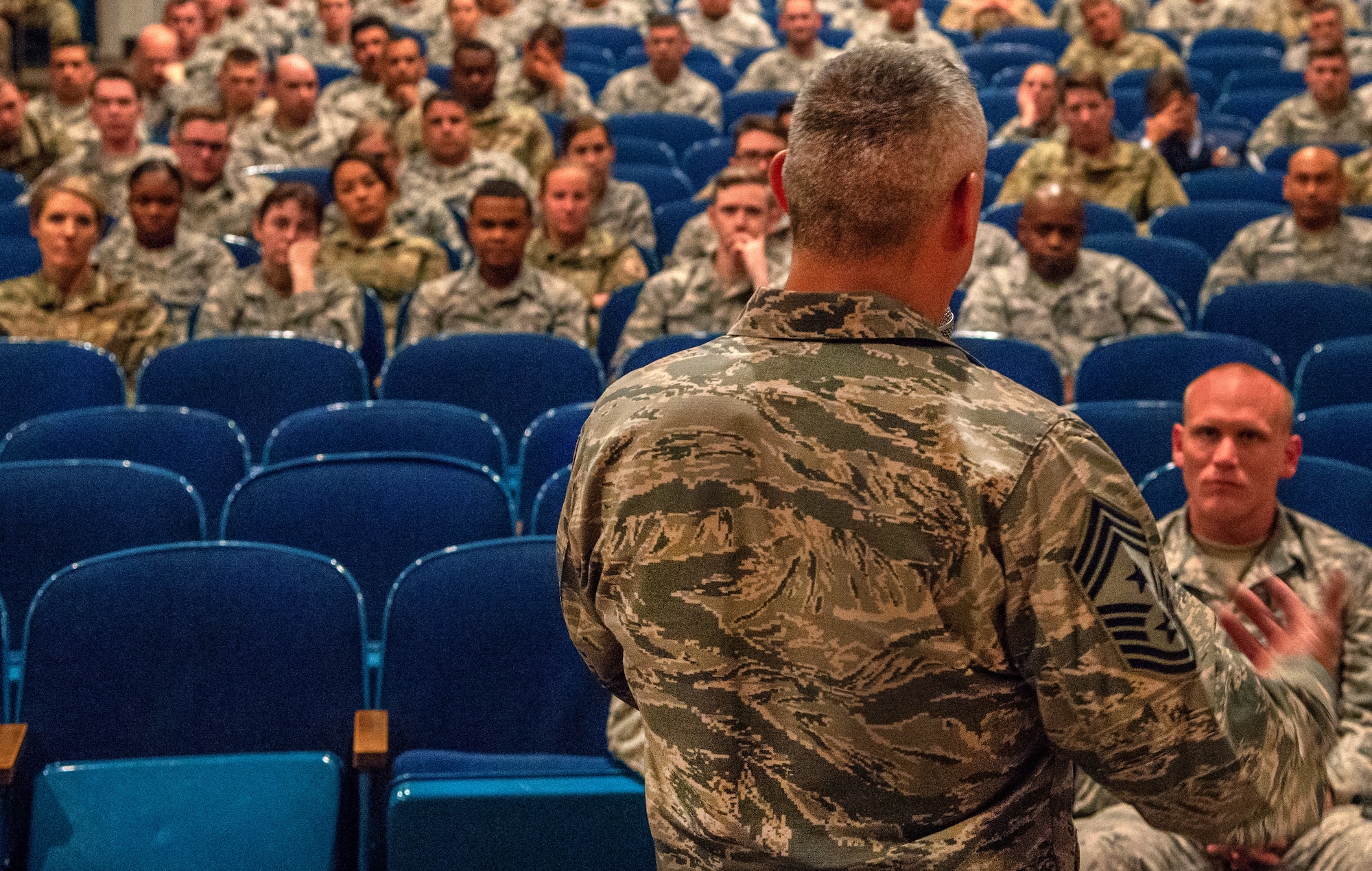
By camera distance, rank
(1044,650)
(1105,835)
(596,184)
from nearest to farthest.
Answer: (1044,650)
(1105,835)
(596,184)

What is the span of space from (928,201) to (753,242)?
10.2ft

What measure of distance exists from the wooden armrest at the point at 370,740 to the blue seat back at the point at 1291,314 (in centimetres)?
267

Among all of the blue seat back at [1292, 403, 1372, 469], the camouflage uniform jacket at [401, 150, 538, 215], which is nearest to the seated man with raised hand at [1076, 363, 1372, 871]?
the blue seat back at [1292, 403, 1372, 469]

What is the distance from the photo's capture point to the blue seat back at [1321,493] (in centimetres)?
248

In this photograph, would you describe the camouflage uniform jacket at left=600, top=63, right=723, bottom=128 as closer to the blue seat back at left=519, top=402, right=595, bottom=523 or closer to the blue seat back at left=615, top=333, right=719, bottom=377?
the blue seat back at left=615, top=333, right=719, bottom=377

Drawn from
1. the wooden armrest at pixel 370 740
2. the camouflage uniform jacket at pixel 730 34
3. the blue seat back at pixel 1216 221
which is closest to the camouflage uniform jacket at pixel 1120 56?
the camouflage uniform jacket at pixel 730 34

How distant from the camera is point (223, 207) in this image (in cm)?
552

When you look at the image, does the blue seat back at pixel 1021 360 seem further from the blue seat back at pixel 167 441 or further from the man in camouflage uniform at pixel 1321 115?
the man in camouflage uniform at pixel 1321 115

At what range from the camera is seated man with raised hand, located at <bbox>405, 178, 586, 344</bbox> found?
14.0 feet

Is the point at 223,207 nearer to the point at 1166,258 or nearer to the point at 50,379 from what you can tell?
the point at 50,379

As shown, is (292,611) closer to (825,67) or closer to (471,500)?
(471,500)

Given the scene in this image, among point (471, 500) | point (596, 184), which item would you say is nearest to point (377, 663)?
point (471, 500)

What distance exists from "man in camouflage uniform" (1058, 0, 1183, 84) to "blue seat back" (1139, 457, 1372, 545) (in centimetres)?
524

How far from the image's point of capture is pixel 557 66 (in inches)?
272
